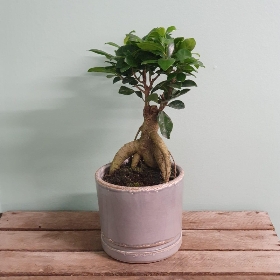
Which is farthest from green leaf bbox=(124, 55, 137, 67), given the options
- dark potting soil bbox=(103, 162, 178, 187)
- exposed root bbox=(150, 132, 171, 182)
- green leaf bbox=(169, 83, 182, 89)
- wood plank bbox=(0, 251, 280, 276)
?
wood plank bbox=(0, 251, 280, 276)

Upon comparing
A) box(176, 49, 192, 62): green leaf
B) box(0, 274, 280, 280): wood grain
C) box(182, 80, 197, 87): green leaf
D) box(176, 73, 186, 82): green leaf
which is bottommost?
box(0, 274, 280, 280): wood grain

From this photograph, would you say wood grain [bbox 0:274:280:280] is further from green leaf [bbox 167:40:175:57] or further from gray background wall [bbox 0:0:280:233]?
green leaf [bbox 167:40:175:57]

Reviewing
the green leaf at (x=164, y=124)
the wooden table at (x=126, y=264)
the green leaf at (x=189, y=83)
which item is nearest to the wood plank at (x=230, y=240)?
the wooden table at (x=126, y=264)

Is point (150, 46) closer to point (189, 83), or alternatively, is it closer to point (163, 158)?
point (189, 83)

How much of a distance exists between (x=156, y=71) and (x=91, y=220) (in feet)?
1.93

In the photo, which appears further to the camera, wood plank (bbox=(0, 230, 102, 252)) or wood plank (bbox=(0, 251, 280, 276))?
wood plank (bbox=(0, 230, 102, 252))

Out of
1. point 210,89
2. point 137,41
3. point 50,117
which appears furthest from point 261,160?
point 50,117

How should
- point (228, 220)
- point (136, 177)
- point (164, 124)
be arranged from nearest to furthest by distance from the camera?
point (164, 124)
point (136, 177)
point (228, 220)

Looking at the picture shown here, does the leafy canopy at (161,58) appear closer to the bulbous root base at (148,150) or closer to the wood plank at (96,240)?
Result: the bulbous root base at (148,150)

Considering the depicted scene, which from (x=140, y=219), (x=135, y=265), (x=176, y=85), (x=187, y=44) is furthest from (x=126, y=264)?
(x=187, y=44)

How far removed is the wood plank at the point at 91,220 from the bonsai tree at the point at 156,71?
267mm

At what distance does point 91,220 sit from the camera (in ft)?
3.80

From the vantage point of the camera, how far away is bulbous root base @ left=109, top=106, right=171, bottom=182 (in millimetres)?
954

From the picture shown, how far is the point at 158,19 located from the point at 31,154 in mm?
669
